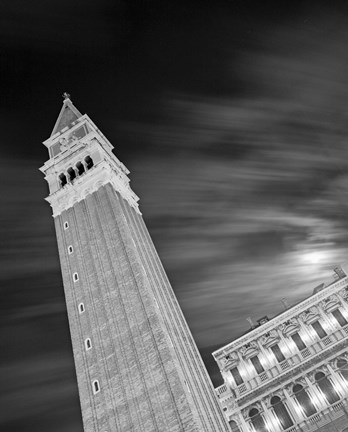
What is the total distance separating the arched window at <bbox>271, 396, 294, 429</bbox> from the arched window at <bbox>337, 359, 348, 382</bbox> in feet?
14.8

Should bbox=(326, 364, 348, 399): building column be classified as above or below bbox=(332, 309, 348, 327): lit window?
below

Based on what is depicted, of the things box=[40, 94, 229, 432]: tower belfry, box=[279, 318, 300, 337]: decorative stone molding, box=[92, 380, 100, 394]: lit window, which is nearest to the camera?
box=[40, 94, 229, 432]: tower belfry

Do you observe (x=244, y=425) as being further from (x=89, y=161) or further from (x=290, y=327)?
(x=89, y=161)

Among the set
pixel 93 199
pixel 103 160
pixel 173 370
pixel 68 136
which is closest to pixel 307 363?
pixel 173 370

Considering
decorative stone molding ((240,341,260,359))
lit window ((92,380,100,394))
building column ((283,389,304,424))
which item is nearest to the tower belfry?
lit window ((92,380,100,394))

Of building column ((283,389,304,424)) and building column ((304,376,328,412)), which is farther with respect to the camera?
building column ((283,389,304,424))

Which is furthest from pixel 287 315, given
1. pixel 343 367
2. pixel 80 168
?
pixel 80 168

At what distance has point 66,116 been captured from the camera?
5588 cm

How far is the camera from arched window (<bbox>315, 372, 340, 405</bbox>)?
30938mm

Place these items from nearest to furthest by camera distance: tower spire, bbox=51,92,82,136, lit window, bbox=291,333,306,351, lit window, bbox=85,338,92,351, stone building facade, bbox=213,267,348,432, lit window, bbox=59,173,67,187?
lit window, bbox=85,338,92,351 → stone building facade, bbox=213,267,348,432 → lit window, bbox=291,333,306,351 → lit window, bbox=59,173,67,187 → tower spire, bbox=51,92,82,136

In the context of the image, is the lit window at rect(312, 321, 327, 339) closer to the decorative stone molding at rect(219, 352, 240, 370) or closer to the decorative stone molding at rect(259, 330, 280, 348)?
the decorative stone molding at rect(259, 330, 280, 348)

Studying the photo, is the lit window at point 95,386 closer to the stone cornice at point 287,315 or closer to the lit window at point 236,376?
the lit window at point 236,376

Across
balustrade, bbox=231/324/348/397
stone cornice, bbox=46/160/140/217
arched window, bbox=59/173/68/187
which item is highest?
arched window, bbox=59/173/68/187

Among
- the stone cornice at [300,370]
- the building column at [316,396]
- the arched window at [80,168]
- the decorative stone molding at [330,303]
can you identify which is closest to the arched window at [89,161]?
the arched window at [80,168]
